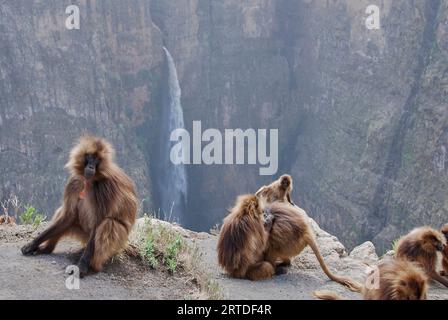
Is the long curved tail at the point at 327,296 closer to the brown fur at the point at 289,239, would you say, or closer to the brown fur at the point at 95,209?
the brown fur at the point at 289,239

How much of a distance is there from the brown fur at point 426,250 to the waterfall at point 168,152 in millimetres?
41560

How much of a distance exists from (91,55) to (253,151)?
46.7 ft

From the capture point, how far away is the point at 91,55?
4784 centimetres

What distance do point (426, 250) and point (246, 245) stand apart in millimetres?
2497

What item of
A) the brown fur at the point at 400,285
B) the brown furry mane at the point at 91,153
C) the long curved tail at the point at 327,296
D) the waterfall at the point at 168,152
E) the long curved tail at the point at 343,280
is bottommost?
the waterfall at the point at 168,152

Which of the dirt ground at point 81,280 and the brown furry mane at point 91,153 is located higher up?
the brown furry mane at point 91,153

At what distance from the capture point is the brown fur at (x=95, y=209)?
704cm

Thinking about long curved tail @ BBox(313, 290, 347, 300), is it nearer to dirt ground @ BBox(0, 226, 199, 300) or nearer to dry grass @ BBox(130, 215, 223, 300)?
dry grass @ BBox(130, 215, 223, 300)

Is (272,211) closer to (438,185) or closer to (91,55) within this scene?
(438,185)

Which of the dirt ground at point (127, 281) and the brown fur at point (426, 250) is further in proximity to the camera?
the brown fur at point (426, 250)

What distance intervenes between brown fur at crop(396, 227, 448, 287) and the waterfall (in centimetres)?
4156

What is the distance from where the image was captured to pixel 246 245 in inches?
320

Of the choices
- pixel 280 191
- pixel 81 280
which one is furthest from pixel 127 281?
pixel 280 191

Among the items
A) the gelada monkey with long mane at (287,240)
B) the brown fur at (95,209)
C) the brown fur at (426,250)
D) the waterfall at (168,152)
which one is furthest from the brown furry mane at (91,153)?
the waterfall at (168,152)
